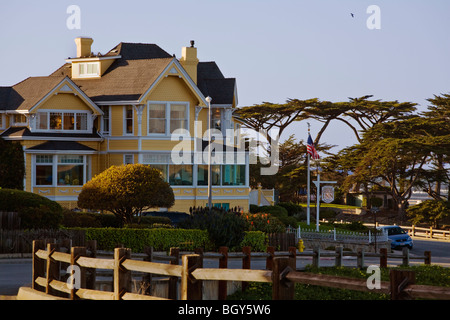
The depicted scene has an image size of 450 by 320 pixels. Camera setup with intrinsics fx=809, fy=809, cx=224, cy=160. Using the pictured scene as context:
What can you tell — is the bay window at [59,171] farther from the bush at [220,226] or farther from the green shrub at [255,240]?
the green shrub at [255,240]

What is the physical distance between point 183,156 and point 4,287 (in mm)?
30290

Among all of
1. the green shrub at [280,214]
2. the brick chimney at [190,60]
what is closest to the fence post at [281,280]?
the green shrub at [280,214]

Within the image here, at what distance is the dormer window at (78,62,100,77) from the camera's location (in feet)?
169

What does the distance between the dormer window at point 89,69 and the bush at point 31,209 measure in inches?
887

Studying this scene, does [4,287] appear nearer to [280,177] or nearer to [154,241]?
[154,241]

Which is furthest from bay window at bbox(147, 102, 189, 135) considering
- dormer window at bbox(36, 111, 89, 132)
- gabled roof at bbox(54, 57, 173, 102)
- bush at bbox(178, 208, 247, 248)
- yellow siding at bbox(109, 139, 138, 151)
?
bush at bbox(178, 208, 247, 248)

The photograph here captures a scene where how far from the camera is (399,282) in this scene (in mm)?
8633

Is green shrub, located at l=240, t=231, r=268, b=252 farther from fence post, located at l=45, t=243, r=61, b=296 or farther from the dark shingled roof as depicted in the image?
fence post, located at l=45, t=243, r=61, b=296

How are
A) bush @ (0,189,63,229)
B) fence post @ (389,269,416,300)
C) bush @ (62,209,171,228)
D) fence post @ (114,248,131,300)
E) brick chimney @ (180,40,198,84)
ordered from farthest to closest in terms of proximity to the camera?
brick chimney @ (180,40,198,84) → bush @ (62,209,171,228) → bush @ (0,189,63,229) → fence post @ (114,248,131,300) → fence post @ (389,269,416,300)

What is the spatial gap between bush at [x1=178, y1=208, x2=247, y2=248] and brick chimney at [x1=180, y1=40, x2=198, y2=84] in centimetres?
2006

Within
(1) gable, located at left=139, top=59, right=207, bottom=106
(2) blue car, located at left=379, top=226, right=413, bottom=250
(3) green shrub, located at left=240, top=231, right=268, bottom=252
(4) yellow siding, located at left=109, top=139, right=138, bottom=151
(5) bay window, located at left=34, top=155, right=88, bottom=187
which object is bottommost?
(2) blue car, located at left=379, top=226, right=413, bottom=250

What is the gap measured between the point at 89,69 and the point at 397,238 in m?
22.0

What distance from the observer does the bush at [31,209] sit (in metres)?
29.0
